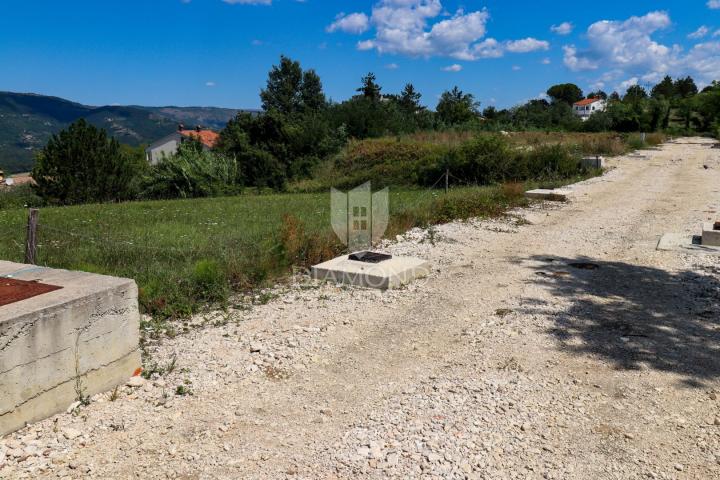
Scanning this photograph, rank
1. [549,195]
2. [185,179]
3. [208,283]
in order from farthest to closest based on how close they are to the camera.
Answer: [185,179], [549,195], [208,283]

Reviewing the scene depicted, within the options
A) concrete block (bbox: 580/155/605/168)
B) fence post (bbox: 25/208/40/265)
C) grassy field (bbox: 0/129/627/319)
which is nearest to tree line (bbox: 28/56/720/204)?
grassy field (bbox: 0/129/627/319)

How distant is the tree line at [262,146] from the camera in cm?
2200

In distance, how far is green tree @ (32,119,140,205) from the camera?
21781 millimetres

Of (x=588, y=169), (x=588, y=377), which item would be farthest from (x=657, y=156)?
(x=588, y=377)

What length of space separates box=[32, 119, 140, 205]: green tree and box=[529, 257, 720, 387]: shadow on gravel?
20084 mm

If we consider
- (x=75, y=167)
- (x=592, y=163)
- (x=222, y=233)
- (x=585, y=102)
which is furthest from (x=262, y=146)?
(x=585, y=102)

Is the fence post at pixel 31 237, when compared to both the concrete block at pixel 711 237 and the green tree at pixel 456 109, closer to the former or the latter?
the concrete block at pixel 711 237

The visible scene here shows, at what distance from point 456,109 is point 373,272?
159ft

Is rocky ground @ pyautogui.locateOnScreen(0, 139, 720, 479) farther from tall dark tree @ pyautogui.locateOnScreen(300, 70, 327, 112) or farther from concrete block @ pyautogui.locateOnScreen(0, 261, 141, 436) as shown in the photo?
tall dark tree @ pyautogui.locateOnScreen(300, 70, 327, 112)

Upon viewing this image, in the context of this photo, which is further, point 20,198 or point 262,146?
point 262,146

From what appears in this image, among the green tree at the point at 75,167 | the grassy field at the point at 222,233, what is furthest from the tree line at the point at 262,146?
the grassy field at the point at 222,233

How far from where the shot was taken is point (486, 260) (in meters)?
7.95

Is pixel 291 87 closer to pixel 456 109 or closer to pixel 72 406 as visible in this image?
pixel 456 109

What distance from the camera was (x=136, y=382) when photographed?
13.0 ft
